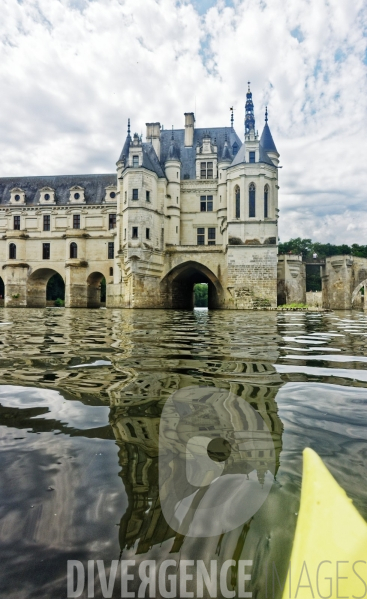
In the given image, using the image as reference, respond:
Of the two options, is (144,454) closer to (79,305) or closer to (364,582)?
(364,582)

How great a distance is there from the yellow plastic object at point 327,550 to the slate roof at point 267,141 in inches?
1275

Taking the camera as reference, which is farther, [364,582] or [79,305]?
[79,305]

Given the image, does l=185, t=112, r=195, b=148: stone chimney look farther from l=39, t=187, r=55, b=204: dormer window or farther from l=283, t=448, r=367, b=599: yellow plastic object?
l=283, t=448, r=367, b=599: yellow plastic object

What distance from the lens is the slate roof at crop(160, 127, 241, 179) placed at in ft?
107

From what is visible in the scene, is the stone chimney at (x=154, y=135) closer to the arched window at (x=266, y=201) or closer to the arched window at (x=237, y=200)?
the arched window at (x=237, y=200)

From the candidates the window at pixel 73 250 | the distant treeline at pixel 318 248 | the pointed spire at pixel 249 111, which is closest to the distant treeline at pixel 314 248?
the distant treeline at pixel 318 248

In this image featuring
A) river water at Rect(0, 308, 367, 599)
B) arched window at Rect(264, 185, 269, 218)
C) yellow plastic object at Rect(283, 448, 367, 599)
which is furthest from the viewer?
arched window at Rect(264, 185, 269, 218)

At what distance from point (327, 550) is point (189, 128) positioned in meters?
36.6

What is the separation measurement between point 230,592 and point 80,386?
2041mm

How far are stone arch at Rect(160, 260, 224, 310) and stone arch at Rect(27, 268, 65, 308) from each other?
1195 cm

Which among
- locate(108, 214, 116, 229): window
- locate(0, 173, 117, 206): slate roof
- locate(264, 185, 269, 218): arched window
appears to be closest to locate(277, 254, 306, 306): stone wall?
locate(264, 185, 269, 218): arched window

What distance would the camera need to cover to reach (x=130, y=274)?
2752cm

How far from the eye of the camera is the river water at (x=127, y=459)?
3.11 feet

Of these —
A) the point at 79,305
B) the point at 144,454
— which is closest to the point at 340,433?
the point at 144,454
